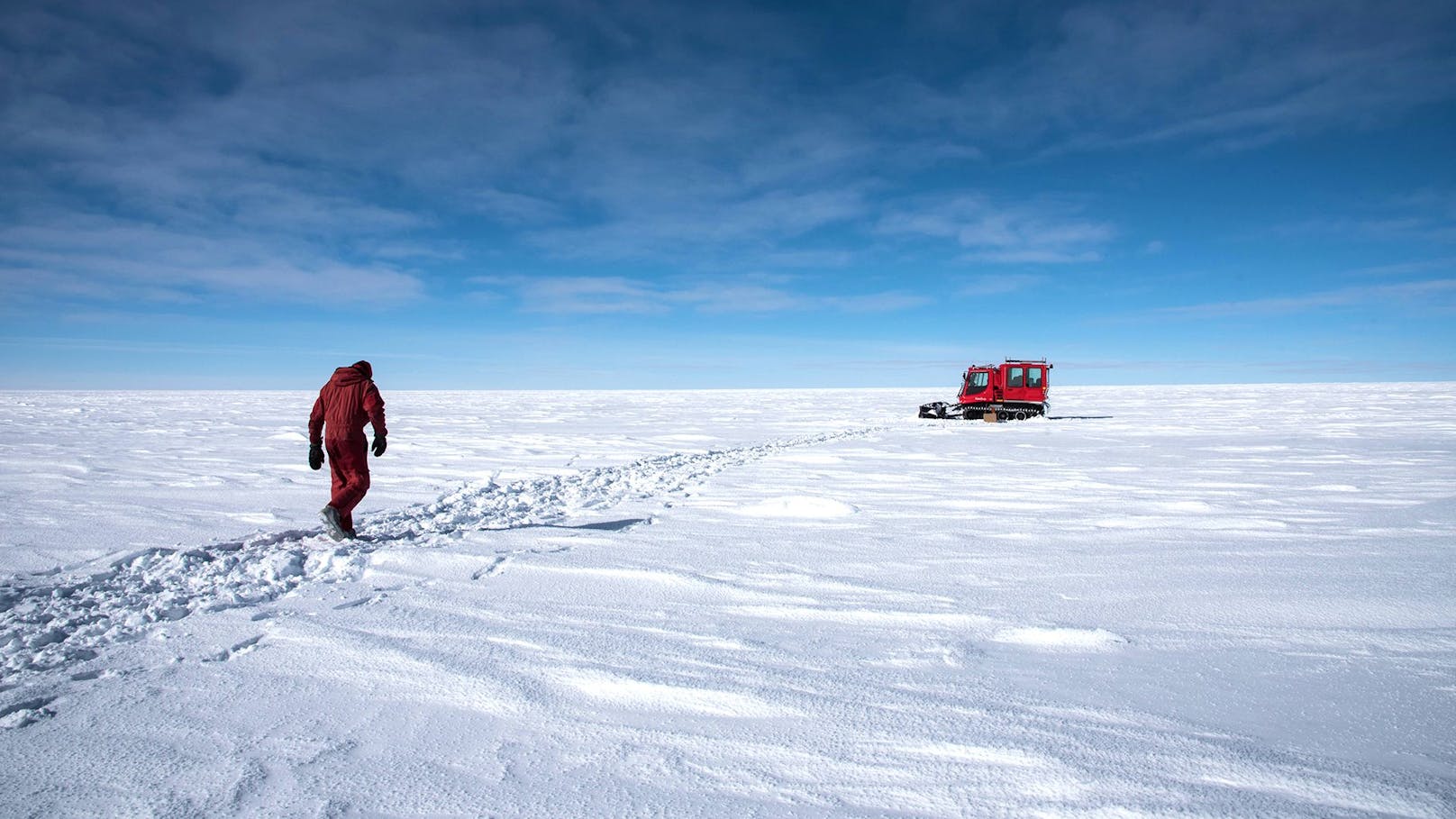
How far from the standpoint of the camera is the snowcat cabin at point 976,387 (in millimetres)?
22547

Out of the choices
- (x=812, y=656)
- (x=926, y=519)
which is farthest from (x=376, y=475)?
(x=812, y=656)

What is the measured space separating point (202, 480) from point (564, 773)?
8.83 meters

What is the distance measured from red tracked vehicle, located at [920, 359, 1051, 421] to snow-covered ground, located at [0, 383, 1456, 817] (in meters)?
15.2

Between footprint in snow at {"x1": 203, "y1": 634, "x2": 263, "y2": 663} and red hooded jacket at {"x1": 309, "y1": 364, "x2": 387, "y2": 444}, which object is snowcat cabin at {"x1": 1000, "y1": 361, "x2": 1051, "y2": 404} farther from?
footprint in snow at {"x1": 203, "y1": 634, "x2": 263, "y2": 663}

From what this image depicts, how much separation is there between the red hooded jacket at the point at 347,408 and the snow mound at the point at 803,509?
3.22 meters

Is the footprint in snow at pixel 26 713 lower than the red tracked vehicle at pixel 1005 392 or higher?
lower

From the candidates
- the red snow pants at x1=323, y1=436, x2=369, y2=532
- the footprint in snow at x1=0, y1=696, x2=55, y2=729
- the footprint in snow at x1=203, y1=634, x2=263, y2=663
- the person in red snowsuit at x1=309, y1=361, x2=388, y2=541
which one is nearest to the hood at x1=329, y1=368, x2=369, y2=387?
the person in red snowsuit at x1=309, y1=361, x2=388, y2=541

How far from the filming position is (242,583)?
14.0 ft

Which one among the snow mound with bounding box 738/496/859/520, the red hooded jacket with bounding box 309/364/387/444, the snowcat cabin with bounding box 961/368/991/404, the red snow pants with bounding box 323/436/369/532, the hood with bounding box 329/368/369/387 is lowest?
the snow mound with bounding box 738/496/859/520

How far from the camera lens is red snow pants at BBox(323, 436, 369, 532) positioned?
5.45m

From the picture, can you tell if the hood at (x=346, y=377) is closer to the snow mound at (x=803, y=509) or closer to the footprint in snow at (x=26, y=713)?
the footprint in snow at (x=26, y=713)

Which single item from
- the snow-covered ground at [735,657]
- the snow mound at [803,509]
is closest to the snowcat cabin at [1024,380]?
the snow-covered ground at [735,657]

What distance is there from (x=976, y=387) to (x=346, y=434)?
20365 mm

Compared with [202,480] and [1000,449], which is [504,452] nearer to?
[202,480]
